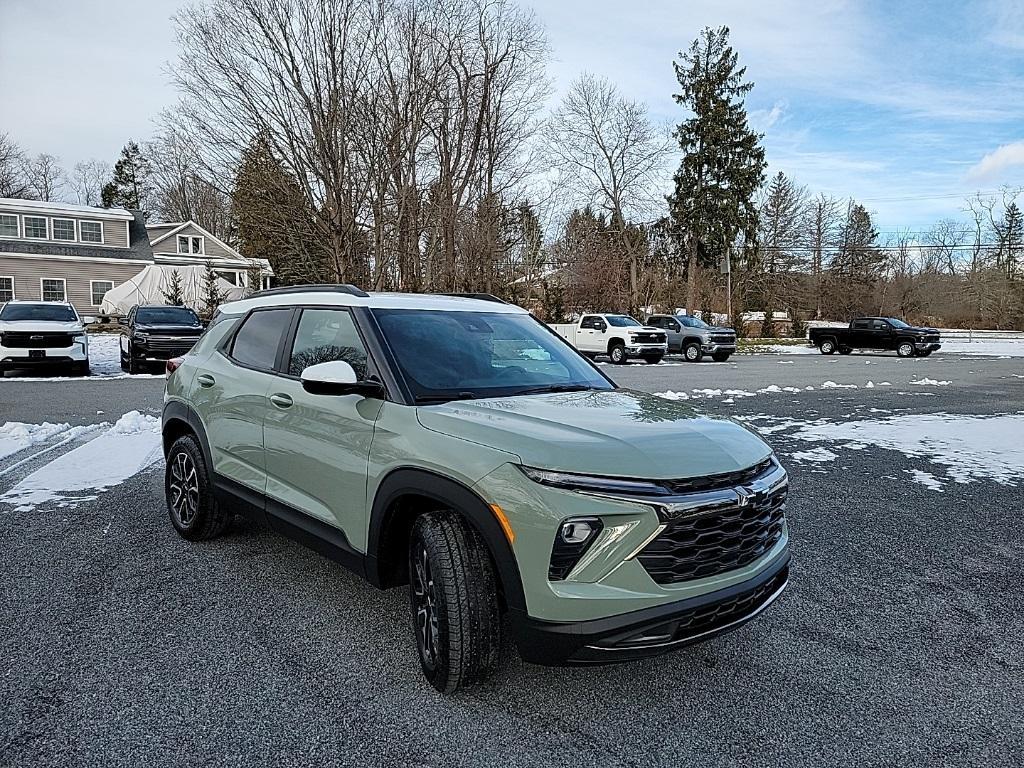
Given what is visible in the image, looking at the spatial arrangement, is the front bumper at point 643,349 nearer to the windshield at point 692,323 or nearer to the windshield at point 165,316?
the windshield at point 692,323

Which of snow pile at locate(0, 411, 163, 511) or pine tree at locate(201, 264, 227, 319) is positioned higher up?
pine tree at locate(201, 264, 227, 319)

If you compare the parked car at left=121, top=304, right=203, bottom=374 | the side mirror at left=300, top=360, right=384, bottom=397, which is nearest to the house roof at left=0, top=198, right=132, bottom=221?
the parked car at left=121, top=304, right=203, bottom=374

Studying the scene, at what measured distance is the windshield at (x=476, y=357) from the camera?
335 centimetres

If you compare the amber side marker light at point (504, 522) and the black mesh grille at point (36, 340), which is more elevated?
the black mesh grille at point (36, 340)

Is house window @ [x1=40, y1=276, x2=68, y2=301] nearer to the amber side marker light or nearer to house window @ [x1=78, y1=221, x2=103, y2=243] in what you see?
house window @ [x1=78, y1=221, x2=103, y2=243]

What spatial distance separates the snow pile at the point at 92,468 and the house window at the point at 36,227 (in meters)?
33.0

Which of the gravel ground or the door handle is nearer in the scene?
the gravel ground

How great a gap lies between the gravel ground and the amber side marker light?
0.73m

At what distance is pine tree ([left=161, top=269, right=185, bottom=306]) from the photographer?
103ft

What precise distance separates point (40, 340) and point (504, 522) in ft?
54.4

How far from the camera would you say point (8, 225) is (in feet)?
112

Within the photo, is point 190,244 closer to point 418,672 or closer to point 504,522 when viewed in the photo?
point 418,672

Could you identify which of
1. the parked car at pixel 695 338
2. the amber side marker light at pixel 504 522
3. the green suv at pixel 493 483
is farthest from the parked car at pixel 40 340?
the parked car at pixel 695 338

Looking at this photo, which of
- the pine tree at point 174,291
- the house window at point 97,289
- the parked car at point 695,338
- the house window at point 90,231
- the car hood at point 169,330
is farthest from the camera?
the house window at point 90,231
